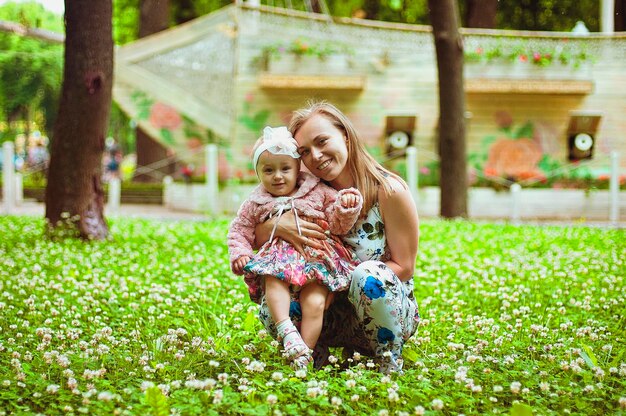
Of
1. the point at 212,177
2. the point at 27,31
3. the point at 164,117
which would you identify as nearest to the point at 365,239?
the point at 212,177

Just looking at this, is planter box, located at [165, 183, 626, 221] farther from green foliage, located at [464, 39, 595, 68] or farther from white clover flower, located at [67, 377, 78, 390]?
white clover flower, located at [67, 377, 78, 390]

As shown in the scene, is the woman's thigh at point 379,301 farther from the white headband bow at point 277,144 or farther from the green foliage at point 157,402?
the green foliage at point 157,402

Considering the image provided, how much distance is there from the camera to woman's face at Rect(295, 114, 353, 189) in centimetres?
405

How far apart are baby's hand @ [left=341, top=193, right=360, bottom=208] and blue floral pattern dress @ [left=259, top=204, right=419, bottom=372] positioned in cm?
30

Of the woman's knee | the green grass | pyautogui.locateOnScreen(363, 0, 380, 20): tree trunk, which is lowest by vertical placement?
the green grass

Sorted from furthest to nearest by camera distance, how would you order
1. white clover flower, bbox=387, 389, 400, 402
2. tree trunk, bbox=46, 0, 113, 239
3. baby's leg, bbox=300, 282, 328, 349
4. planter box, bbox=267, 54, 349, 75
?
1. planter box, bbox=267, 54, 349, 75
2. tree trunk, bbox=46, 0, 113, 239
3. baby's leg, bbox=300, 282, 328, 349
4. white clover flower, bbox=387, 389, 400, 402

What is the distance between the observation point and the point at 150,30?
74.5 ft

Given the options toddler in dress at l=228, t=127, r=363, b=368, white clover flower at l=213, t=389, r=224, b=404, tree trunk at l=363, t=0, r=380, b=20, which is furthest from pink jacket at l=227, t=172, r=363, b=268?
tree trunk at l=363, t=0, r=380, b=20

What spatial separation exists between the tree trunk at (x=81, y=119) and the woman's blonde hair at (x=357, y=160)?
6.64m

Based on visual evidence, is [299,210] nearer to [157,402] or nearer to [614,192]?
[157,402]

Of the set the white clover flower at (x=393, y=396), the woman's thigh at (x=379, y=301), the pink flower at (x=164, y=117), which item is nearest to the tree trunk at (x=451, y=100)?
the pink flower at (x=164, y=117)

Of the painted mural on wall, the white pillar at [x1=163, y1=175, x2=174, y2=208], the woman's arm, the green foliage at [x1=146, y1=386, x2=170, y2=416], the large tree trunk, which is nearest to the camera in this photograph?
the green foliage at [x1=146, y1=386, x2=170, y2=416]

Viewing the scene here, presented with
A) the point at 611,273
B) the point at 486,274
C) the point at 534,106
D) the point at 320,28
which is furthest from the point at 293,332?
the point at 534,106

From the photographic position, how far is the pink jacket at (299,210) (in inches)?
156
